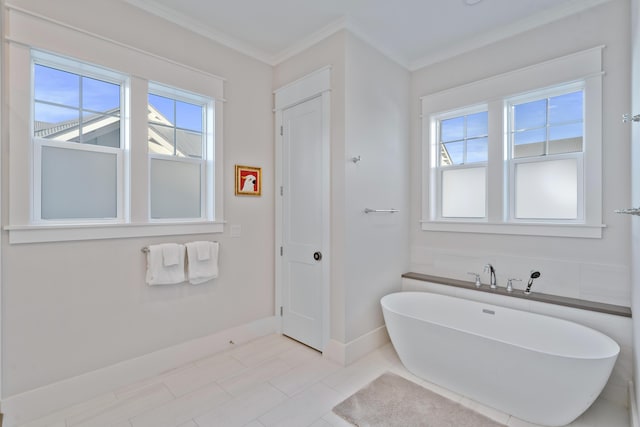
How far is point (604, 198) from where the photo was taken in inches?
87.5

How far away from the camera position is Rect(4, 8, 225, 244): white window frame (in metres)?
1.83

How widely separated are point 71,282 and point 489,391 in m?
2.85

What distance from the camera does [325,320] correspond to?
269 cm

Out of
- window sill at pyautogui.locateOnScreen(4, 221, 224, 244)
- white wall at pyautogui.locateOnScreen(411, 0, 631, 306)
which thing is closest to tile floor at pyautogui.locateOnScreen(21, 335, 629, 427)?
white wall at pyautogui.locateOnScreen(411, 0, 631, 306)

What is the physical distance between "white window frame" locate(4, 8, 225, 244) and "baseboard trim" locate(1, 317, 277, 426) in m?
0.95

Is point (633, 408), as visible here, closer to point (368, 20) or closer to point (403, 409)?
point (403, 409)

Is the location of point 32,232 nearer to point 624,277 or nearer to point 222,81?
point 222,81

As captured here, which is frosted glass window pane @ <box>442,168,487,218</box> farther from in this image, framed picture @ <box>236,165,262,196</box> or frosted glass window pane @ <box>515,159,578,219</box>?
framed picture @ <box>236,165,262,196</box>

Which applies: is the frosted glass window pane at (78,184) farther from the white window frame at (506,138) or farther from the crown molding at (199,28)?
the white window frame at (506,138)

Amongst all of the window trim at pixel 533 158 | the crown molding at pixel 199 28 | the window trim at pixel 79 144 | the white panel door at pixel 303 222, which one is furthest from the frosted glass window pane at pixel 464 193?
the window trim at pixel 79 144

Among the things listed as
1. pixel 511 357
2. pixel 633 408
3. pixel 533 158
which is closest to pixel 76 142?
pixel 511 357

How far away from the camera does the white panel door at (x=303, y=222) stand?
2785mm

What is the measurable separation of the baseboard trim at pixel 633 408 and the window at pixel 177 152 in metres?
3.22

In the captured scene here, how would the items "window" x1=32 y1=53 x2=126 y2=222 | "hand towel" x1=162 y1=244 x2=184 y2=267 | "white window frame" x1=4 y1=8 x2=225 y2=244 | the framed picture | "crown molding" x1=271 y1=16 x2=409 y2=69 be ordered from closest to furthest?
"white window frame" x1=4 y1=8 x2=225 y2=244, "window" x1=32 y1=53 x2=126 y2=222, "hand towel" x1=162 y1=244 x2=184 y2=267, "crown molding" x1=271 y1=16 x2=409 y2=69, the framed picture
